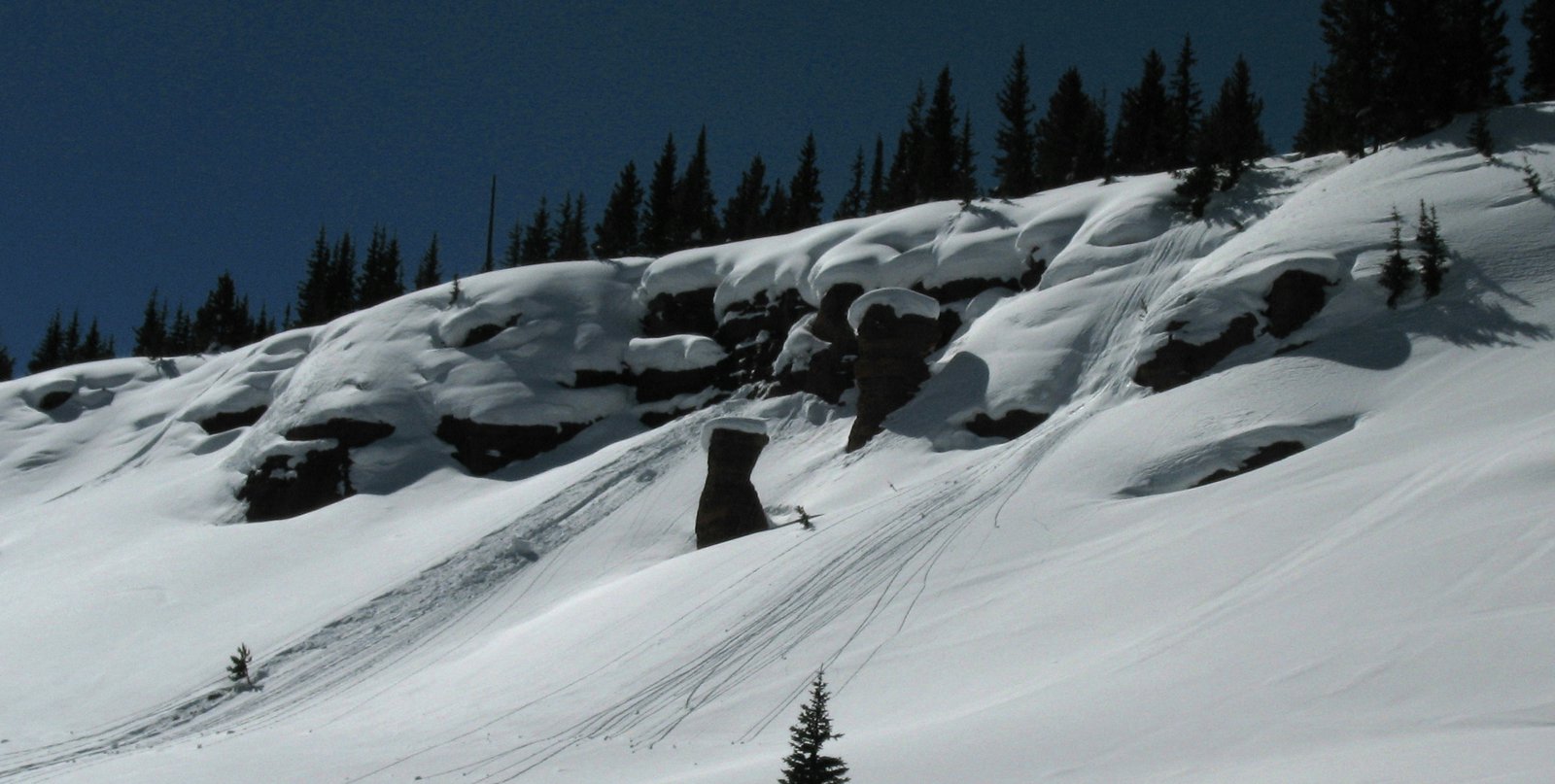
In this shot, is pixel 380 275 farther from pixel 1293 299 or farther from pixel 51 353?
pixel 1293 299

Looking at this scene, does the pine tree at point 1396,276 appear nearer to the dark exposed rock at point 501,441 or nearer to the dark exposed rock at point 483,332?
the dark exposed rock at point 501,441

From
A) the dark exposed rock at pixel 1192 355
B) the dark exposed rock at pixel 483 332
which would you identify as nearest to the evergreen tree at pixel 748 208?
the dark exposed rock at pixel 483 332

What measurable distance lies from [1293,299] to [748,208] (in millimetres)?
45048

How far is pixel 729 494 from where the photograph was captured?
23672 millimetres

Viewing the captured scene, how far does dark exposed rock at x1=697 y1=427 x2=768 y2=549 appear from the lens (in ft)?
76.8

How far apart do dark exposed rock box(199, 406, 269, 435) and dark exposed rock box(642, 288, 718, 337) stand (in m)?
14.1

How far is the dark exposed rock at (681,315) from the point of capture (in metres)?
37.6

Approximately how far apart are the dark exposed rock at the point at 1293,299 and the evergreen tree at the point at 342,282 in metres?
56.9

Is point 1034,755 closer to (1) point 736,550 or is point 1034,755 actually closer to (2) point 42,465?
(1) point 736,550

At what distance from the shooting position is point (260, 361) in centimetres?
4209

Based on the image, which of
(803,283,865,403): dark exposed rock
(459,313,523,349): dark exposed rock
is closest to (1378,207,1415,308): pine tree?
(803,283,865,403): dark exposed rock

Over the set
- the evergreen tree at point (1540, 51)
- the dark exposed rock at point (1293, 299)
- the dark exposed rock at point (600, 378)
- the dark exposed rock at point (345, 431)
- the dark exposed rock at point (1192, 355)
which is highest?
the evergreen tree at point (1540, 51)

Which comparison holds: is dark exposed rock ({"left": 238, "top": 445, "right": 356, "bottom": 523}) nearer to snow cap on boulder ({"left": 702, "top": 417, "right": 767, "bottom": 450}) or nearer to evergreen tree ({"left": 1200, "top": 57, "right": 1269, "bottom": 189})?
snow cap on boulder ({"left": 702, "top": 417, "right": 767, "bottom": 450})

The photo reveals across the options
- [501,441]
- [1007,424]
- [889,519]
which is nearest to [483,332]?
[501,441]
